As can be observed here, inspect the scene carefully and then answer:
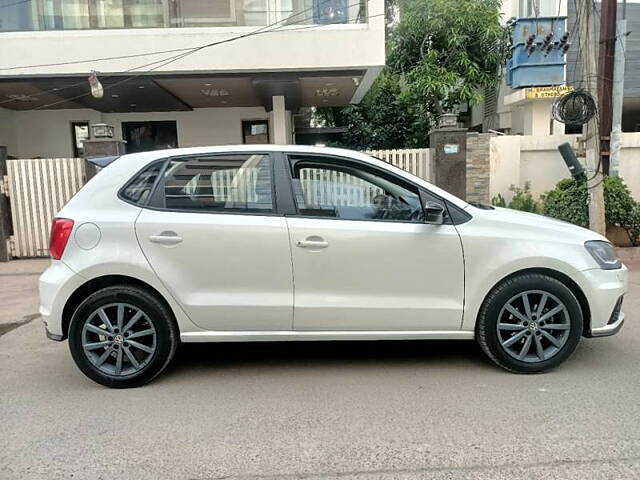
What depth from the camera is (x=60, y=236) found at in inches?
159

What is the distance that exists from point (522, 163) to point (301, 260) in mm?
8068

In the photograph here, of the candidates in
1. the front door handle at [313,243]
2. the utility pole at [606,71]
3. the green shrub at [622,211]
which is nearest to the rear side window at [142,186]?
the front door handle at [313,243]

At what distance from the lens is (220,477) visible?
289 cm

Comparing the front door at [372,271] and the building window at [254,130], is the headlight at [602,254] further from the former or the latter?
the building window at [254,130]

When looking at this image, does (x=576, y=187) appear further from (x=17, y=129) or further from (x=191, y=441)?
(x=17, y=129)

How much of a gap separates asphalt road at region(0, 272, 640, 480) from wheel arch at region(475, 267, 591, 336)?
0.42 meters

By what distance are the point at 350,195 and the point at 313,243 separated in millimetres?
548

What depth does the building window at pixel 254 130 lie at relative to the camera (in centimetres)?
1594

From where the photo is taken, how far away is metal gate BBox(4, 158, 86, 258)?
9.83 metres

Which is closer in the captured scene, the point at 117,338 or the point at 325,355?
the point at 117,338

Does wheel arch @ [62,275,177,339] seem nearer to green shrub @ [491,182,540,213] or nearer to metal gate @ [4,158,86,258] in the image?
metal gate @ [4,158,86,258]

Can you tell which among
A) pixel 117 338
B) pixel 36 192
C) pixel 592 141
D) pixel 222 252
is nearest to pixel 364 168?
pixel 222 252

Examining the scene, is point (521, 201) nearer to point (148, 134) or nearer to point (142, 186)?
point (142, 186)

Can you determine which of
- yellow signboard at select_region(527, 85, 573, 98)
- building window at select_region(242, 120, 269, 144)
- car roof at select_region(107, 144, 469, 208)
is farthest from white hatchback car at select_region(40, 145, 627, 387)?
building window at select_region(242, 120, 269, 144)
